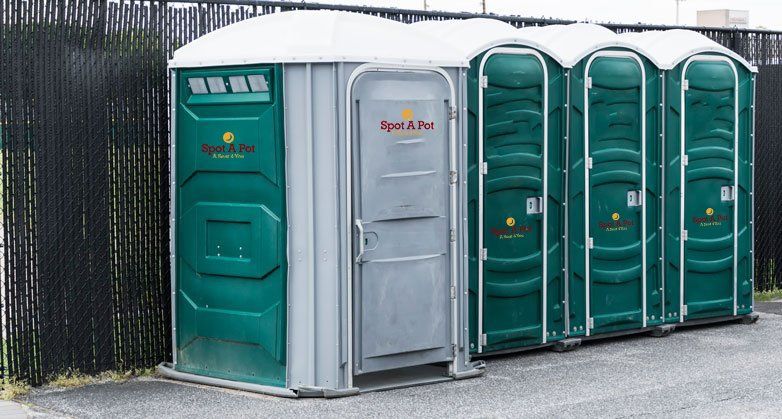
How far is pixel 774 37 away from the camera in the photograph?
1294 centimetres

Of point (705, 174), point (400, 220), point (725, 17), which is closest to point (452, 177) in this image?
point (400, 220)

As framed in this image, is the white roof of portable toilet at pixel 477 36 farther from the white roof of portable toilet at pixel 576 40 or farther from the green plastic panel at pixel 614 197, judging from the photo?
the green plastic panel at pixel 614 197

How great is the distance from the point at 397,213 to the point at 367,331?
79 cm

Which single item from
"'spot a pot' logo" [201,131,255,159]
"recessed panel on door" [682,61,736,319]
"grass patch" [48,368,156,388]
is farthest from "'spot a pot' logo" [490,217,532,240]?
"grass patch" [48,368,156,388]

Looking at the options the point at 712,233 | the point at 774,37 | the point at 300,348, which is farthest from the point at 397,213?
the point at 774,37

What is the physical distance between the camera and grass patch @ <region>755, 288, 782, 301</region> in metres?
12.6

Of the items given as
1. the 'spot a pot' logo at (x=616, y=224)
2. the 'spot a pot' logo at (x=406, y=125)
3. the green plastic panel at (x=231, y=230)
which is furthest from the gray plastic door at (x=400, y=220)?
the 'spot a pot' logo at (x=616, y=224)

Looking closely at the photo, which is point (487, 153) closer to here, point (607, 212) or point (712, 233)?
point (607, 212)

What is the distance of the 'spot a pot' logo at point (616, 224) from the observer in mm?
9812

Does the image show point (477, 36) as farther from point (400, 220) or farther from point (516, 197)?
point (400, 220)

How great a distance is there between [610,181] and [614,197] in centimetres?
14

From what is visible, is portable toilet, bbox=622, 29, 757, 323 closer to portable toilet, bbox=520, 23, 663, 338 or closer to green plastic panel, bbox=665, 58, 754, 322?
green plastic panel, bbox=665, 58, 754, 322

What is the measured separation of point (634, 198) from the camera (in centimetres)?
1001

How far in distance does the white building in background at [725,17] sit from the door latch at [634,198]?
15.2 ft
